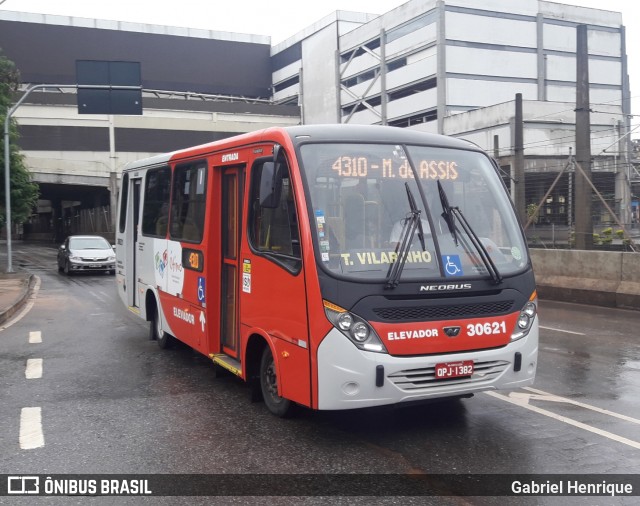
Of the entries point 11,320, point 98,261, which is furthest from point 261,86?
point 11,320

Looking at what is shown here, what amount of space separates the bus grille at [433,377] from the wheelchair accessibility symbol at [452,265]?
30.5 inches

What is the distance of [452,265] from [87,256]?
2167cm

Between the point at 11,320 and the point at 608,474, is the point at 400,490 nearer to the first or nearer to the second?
the point at 608,474

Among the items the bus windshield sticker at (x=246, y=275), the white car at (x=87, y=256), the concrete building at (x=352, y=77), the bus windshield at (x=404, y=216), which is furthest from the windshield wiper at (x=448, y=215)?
the concrete building at (x=352, y=77)

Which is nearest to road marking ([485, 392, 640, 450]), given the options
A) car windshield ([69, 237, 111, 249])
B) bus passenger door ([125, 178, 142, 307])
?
bus passenger door ([125, 178, 142, 307])

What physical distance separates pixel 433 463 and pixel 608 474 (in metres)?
1.26

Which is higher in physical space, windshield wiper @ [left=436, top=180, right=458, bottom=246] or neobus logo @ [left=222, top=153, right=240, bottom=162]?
neobus logo @ [left=222, top=153, right=240, bottom=162]

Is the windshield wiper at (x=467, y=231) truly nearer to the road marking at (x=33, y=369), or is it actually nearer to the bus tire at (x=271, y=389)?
the bus tire at (x=271, y=389)

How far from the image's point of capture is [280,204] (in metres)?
6.20

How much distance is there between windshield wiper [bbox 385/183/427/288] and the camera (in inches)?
219

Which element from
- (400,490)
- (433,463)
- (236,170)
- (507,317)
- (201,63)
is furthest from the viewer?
(201,63)

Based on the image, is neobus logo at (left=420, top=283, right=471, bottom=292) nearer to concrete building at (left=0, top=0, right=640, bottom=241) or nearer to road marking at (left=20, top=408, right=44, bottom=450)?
road marking at (left=20, top=408, right=44, bottom=450)

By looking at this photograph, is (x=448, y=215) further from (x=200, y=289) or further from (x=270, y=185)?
(x=200, y=289)

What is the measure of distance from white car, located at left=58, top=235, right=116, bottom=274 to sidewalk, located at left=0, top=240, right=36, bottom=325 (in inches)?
60.1
